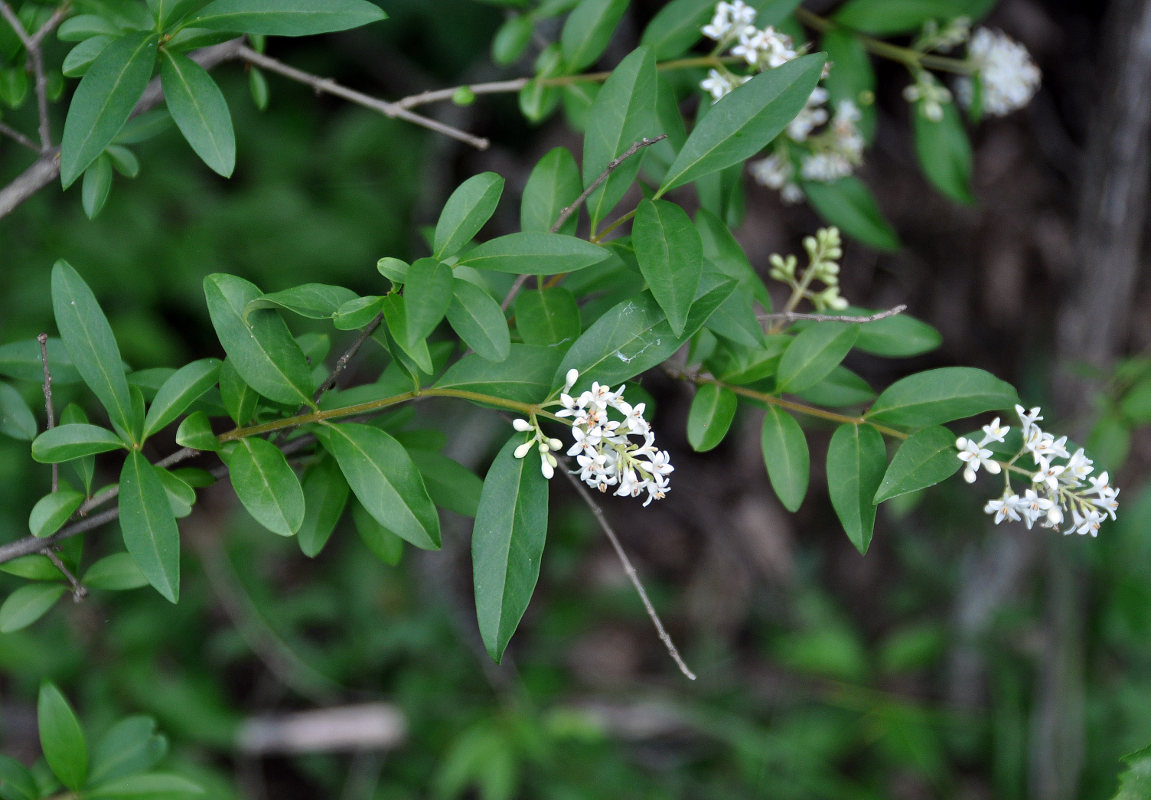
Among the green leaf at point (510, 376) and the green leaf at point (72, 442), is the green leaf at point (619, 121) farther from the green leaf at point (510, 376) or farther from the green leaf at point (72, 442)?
the green leaf at point (72, 442)

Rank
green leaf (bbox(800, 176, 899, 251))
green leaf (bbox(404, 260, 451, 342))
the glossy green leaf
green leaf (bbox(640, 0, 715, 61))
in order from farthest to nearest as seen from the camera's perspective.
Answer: green leaf (bbox(800, 176, 899, 251))
green leaf (bbox(640, 0, 715, 61))
the glossy green leaf
green leaf (bbox(404, 260, 451, 342))

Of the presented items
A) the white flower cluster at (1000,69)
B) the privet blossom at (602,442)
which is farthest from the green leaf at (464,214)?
the white flower cluster at (1000,69)

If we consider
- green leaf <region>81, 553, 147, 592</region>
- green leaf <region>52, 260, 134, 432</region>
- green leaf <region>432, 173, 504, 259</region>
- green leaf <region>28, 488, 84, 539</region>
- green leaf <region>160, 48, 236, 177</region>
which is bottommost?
green leaf <region>81, 553, 147, 592</region>

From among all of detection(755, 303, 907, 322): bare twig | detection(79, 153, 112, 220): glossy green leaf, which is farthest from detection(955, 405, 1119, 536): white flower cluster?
detection(79, 153, 112, 220): glossy green leaf

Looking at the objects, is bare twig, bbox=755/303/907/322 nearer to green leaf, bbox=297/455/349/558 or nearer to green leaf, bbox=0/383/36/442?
green leaf, bbox=297/455/349/558

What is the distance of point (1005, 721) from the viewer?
318cm

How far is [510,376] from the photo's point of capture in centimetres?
114

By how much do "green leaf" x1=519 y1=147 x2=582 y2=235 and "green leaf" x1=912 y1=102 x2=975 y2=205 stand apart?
1.11 metres

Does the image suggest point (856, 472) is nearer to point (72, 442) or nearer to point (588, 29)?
point (588, 29)

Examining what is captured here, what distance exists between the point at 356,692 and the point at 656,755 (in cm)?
125

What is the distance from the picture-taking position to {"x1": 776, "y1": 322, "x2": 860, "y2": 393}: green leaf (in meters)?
1.32

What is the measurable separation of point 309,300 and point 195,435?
286 millimetres

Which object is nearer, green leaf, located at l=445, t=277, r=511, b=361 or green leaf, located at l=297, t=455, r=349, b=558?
green leaf, located at l=445, t=277, r=511, b=361

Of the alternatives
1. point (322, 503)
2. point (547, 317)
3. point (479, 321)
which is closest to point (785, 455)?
point (547, 317)
